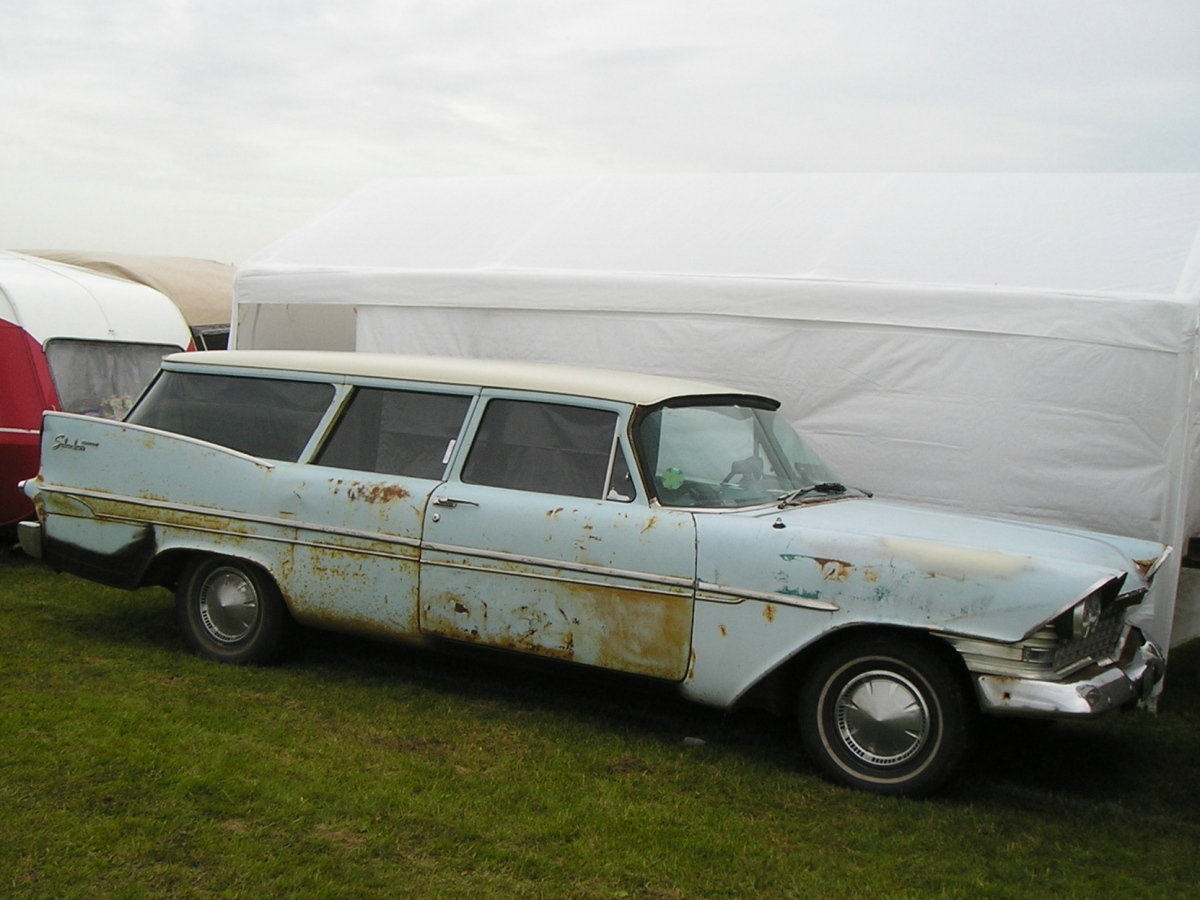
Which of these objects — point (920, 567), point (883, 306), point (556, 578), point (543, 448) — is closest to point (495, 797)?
point (556, 578)

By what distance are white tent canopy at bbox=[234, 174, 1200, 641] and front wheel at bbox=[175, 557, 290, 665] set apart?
3035 millimetres

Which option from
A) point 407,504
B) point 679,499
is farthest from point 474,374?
point 679,499

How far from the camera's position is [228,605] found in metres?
6.25

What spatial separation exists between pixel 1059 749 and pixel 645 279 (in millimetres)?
3989

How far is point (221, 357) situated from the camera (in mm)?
6566

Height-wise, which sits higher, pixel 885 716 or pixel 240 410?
pixel 240 410

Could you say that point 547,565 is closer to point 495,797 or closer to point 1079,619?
point 495,797

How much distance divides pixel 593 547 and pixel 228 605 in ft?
6.96

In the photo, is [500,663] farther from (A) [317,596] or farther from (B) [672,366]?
(B) [672,366]

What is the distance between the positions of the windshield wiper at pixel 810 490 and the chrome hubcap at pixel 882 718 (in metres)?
0.90

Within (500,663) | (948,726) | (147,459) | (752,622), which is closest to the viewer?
(948,726)

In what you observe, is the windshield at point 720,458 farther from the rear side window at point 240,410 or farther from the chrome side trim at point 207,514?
the rear side window at point 240,410

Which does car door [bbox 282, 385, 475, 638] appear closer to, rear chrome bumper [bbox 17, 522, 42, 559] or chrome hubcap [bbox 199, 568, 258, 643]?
chrome hubcap [bbox 199, 568, 258, 643]

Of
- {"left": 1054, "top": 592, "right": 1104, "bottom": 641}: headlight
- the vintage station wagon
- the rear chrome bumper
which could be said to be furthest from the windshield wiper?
the rear chrome bumper
